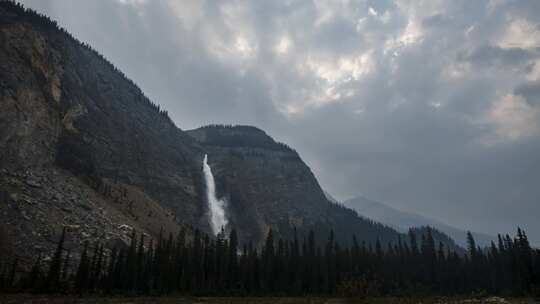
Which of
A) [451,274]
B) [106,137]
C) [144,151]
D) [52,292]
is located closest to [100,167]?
[106,137]

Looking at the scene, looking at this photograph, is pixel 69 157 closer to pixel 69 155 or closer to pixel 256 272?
pixel 69 155

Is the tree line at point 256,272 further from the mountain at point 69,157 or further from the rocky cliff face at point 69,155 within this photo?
the rocky cliff face at point 69,155

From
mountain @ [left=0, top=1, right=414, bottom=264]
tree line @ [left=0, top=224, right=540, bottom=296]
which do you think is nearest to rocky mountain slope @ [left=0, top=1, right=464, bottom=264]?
mountain @ [left=0, top=1, right=414, bottom=264]

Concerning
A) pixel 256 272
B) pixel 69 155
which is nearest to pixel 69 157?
pixel 69 155

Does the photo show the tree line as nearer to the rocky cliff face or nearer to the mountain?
the mountain

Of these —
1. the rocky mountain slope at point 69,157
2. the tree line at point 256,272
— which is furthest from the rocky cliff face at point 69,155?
the tree line at point 256,272

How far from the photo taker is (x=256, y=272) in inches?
4045

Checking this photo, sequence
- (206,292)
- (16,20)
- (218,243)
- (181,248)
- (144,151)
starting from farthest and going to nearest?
(144,151) → (16,20) → (218,243) → (181,248) → (206,292)

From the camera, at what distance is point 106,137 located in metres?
164

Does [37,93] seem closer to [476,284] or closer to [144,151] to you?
[144,151]

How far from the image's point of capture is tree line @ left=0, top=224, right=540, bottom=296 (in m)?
71.8

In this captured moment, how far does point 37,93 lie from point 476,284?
506ft

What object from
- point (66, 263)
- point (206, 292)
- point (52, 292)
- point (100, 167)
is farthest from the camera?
point (100, 167)

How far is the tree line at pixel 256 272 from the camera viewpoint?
71.8 meters
